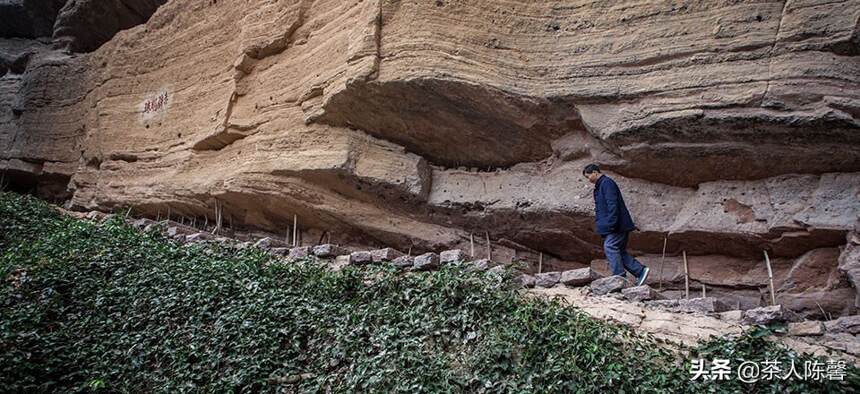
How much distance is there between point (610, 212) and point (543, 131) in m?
1.82

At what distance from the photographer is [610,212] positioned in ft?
23.1

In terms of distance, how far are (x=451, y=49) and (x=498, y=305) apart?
3.80m

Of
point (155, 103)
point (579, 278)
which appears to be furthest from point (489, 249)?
point (155, 103)

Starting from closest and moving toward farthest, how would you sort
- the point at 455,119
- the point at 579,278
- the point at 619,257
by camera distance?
the point at 579,278 < the point at 619,257 < the point at 455,119

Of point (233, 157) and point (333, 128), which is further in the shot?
point (233, 157)

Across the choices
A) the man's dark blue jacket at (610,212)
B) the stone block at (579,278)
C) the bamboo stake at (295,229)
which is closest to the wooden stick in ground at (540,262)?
the man's dark blue jacket at (610,212)

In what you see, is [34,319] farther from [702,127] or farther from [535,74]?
[702,127]

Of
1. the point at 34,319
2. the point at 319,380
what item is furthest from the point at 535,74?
the point at 34,319

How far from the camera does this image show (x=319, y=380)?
536cm

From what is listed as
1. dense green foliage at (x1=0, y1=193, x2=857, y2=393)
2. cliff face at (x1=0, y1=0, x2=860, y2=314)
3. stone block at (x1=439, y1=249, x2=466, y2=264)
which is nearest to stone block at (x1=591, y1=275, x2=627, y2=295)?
dense green foliage at (x1=0, y1=193, x2=857, y2=393)

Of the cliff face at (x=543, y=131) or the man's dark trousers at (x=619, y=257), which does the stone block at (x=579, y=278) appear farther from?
the cliff face at (x=543, y=131)

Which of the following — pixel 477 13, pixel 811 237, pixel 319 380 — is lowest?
pixel 319 380

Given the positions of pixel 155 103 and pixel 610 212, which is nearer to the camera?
pixel 610 212

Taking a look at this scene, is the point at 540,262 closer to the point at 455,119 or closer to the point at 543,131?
the point at 543,131
